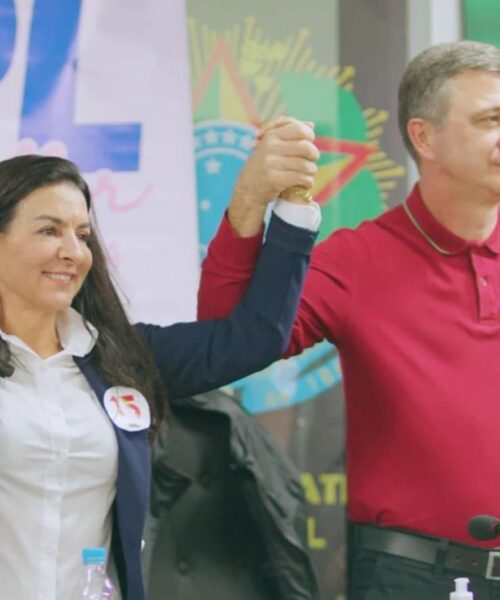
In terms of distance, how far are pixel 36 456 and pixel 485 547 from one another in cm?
86

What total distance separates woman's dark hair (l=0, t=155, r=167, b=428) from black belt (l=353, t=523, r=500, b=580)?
1.68 feet

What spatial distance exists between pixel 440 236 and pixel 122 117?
84 centimetres

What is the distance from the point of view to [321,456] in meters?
3.20

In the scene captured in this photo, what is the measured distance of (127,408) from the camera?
7.50 feet

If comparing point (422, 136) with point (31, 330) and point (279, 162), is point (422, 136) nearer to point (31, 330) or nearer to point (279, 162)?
point (279, 162)

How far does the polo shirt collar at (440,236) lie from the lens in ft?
8.82

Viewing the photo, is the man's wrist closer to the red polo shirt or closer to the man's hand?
the man's hand

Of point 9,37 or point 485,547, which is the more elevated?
point 9,37

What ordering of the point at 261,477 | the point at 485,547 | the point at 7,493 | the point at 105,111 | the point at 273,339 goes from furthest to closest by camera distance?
the point at 105,111, the point at 261,477, the point at 485,547, the point at 273,339, the point at 7,493

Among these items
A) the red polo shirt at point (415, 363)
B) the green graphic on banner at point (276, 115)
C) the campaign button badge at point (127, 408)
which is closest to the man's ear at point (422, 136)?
the red polo shirt at point (415, 363)

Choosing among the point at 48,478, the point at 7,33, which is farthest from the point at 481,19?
the point at 48,478

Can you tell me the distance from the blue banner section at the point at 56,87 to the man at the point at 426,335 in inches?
27.4

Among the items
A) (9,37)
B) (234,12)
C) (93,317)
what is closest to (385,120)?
(234,12)

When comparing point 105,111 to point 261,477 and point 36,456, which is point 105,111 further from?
point 36,456
